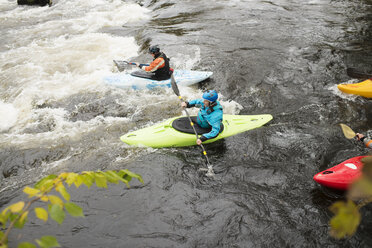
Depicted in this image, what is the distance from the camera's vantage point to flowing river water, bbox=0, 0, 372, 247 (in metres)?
3.81

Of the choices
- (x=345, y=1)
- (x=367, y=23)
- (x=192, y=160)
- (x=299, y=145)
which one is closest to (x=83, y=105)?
(x=192, y=160)

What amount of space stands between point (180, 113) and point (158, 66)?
1375mm

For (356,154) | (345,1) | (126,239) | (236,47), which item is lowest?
(126,239)

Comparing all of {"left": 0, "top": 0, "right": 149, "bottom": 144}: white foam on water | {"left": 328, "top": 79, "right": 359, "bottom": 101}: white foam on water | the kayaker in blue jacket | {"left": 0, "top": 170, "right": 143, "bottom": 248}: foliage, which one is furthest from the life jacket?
{"left": 0, "top": 170, "right": 143, "bottom": 248}: foliage

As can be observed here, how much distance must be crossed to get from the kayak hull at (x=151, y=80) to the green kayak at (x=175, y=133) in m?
1.88

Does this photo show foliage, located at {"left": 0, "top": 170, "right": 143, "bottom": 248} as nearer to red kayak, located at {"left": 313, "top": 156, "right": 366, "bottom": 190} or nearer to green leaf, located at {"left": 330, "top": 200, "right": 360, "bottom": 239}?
green leaf, located at {"left": 330, "top": 200, "right": 360, "bottom": 239}

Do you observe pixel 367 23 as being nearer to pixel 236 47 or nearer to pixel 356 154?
pixel 236 47

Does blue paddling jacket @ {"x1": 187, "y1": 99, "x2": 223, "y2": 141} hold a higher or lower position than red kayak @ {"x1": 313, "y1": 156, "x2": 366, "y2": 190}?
higher

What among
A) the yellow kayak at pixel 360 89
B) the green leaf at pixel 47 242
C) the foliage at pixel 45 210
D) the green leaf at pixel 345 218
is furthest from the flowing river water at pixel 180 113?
the green leaf at pixel 345 218

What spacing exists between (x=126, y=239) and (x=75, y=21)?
11553 mm

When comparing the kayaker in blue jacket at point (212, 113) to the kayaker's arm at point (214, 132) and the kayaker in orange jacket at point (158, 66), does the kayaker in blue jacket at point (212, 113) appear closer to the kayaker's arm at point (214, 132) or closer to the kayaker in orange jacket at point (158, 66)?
the kayaker's arm at point (214, 132)

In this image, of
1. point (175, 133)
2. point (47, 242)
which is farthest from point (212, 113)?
point (47, 242)

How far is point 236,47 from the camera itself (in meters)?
8.91

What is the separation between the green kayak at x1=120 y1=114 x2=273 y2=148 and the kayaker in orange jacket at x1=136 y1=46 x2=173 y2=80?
1929mm
